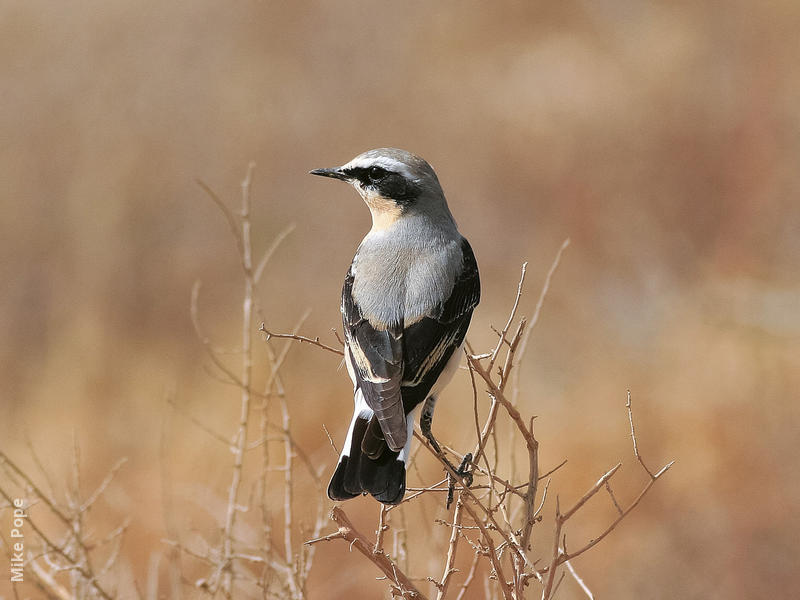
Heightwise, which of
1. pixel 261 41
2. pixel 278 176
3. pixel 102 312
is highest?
pixel 261 41

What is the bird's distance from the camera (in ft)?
10.5

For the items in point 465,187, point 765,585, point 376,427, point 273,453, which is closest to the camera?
point 376,427

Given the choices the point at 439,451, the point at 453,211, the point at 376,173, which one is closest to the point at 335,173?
the point at 376,173

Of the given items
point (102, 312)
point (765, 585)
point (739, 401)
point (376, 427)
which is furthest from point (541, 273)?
point (376, 427)

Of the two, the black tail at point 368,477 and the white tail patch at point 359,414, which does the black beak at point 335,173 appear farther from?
the black tail at point 368,477

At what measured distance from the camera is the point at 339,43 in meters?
12.3

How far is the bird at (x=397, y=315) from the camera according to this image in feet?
10.5

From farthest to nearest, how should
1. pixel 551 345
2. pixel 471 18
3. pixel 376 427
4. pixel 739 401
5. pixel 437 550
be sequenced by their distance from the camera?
pixel 471 18 < pixel 551 345 < pixel 739 401 < pixel 437 550 < pixel 376 427

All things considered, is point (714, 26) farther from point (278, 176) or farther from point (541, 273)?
point (278, 176)

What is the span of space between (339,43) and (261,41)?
0.99 metres

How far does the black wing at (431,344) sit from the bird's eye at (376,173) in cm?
57

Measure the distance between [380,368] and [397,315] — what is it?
9.5 inches

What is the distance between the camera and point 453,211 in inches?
430

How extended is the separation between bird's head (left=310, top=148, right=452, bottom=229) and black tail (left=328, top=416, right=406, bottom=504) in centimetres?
114
